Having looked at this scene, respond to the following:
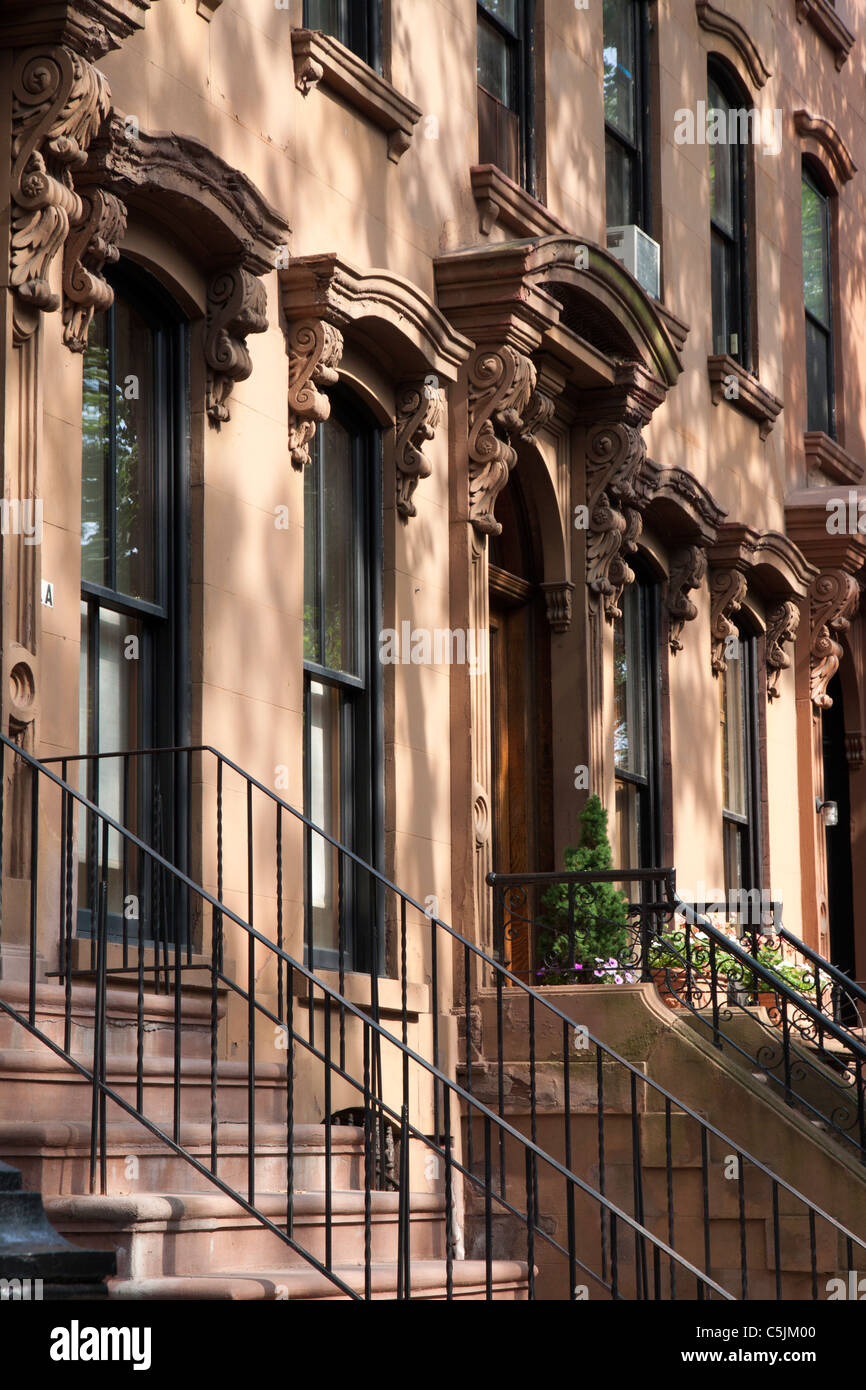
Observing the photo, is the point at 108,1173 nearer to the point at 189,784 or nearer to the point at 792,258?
the point at 189,784

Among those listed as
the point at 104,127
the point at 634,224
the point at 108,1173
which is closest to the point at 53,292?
the point at 104,127

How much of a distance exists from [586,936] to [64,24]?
5.92 metres

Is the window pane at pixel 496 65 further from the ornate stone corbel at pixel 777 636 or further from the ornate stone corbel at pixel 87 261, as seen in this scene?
the ornate stone corbel at pixel 777 636

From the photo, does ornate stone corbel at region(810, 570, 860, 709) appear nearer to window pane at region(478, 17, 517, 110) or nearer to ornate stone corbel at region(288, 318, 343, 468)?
window pane at region(478, 17, 517, 110)

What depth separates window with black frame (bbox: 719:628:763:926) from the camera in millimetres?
17469

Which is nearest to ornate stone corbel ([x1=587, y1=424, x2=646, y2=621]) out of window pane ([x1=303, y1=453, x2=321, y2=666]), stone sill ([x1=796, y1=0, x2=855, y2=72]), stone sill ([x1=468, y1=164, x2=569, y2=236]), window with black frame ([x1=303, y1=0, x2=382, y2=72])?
stone sill ([x1=468, y1=164, x2=569, y2=236])

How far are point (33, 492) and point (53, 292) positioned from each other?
0.84 m

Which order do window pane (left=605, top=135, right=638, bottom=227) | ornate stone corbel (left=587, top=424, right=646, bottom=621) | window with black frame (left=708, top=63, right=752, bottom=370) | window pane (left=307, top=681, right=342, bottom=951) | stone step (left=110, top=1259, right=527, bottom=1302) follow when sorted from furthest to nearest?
window with black frame (left=708, top=63, right=752, bottom=370)
window pane (left=605, top=135, right=638, bottom=227)
ornate stone corbel (left=587, top=424, right=646, bottom=621)
window pane (left=307, top=681, right=342, bottom=951)
stone step (left=110, top=1259, right=527, bottom=1302)

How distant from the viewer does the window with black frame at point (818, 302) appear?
20281 millimetres

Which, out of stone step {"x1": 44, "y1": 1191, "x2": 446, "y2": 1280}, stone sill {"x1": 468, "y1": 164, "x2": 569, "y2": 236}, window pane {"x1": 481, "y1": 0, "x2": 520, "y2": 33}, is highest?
window pane {"x1": 481, "y1": 0, "x2": 520, "y2": 33}

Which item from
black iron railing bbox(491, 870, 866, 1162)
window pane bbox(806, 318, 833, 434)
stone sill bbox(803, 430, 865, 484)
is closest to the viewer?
black iron railing bbox(491, 870, 866, 1162)

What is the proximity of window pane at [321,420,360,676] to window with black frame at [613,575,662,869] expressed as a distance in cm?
385

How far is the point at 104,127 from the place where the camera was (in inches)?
356

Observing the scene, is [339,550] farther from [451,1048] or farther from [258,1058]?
[258,1058]
